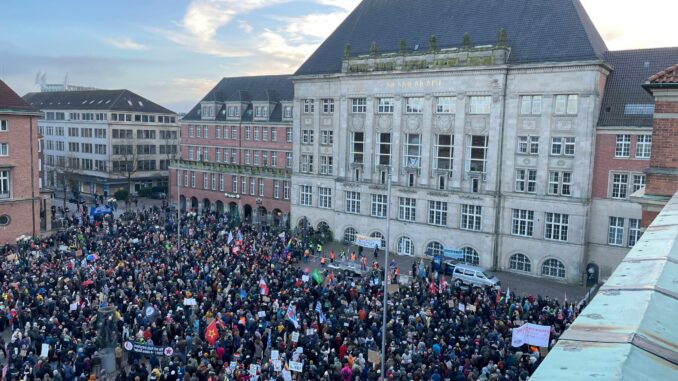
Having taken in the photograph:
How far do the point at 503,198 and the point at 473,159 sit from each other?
147 inches

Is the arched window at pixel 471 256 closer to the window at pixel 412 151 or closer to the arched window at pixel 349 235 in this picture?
the window at pixel 412 151

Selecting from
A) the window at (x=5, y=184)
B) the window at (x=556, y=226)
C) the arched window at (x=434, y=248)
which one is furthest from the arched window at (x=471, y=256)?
the window at (x=5, y=184)

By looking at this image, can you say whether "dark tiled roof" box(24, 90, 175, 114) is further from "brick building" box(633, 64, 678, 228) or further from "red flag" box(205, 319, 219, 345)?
"brick building" box(633, 64, 678, 228)

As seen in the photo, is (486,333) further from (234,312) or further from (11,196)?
(11,196)

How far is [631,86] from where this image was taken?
39.3 m

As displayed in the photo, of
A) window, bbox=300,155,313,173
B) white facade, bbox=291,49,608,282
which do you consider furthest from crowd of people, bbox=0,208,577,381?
window, bbox=300,155,313,173

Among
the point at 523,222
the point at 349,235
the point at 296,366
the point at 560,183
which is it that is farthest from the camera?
the point at 349,235

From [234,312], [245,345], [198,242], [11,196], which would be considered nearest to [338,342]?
[245,345]

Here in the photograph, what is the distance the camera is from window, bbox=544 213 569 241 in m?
39.8

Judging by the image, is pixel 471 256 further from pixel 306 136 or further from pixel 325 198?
pixel 306 136

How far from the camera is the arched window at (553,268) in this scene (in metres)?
40.0

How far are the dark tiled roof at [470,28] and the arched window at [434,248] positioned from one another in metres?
15.1

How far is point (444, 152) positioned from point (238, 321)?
25.3 metres

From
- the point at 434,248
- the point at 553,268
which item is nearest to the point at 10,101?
the point at 434,248
